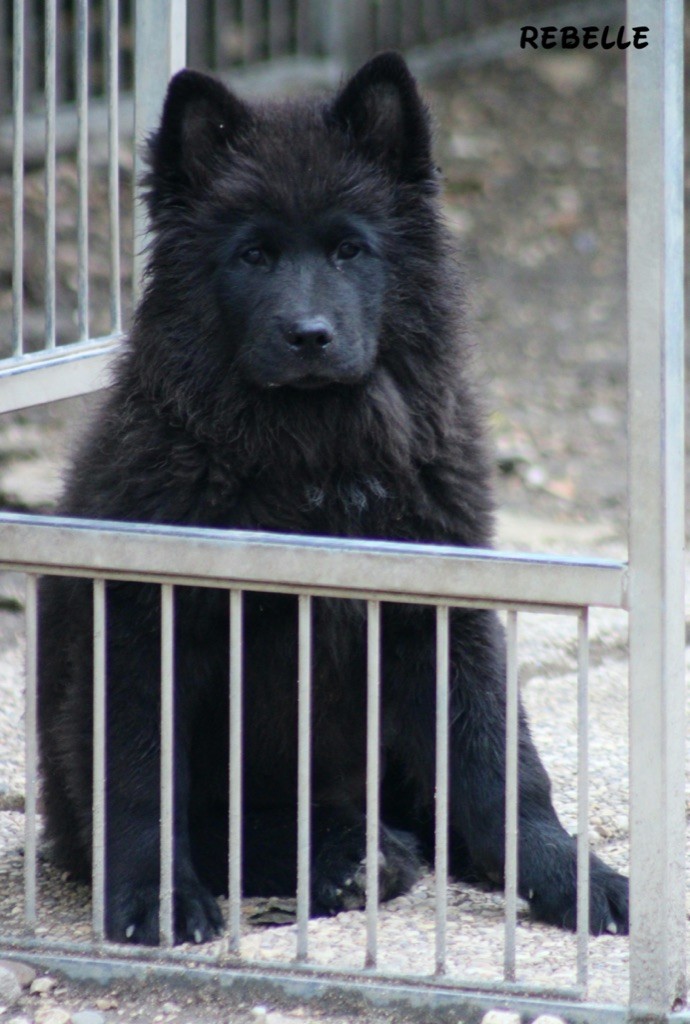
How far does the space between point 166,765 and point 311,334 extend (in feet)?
2.71

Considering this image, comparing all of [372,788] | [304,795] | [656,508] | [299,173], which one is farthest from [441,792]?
[299,173]

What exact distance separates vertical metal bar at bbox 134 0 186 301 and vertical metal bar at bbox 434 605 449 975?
4.39 ft

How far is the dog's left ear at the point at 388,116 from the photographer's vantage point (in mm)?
3107

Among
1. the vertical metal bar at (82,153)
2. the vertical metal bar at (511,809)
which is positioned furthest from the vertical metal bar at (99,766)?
the vertical metal bar at (82,153)

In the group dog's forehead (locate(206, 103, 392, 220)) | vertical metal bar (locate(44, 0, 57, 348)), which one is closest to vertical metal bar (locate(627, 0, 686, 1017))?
dog's forehead (locate(206, 103, 392, 220))

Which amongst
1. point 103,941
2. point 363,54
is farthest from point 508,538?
point 363,54

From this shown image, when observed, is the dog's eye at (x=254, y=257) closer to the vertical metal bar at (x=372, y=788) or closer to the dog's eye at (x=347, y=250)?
the dog's eye at (x=347, y=250)

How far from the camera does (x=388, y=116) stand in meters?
3.14

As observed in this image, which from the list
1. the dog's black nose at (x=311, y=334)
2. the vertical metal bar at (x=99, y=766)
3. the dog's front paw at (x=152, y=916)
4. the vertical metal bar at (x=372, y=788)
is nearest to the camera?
the vertical metal bar at (x=372, y=788)

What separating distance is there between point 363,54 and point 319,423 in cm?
687

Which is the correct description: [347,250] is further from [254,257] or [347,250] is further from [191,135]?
[191,135]

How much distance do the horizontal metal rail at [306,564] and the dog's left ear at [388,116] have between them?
3.23ft

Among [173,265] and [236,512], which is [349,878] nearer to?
[236,512]

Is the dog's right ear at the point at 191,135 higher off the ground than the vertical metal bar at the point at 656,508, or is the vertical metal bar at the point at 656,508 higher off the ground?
the dog's right ear at the point at 191,135
